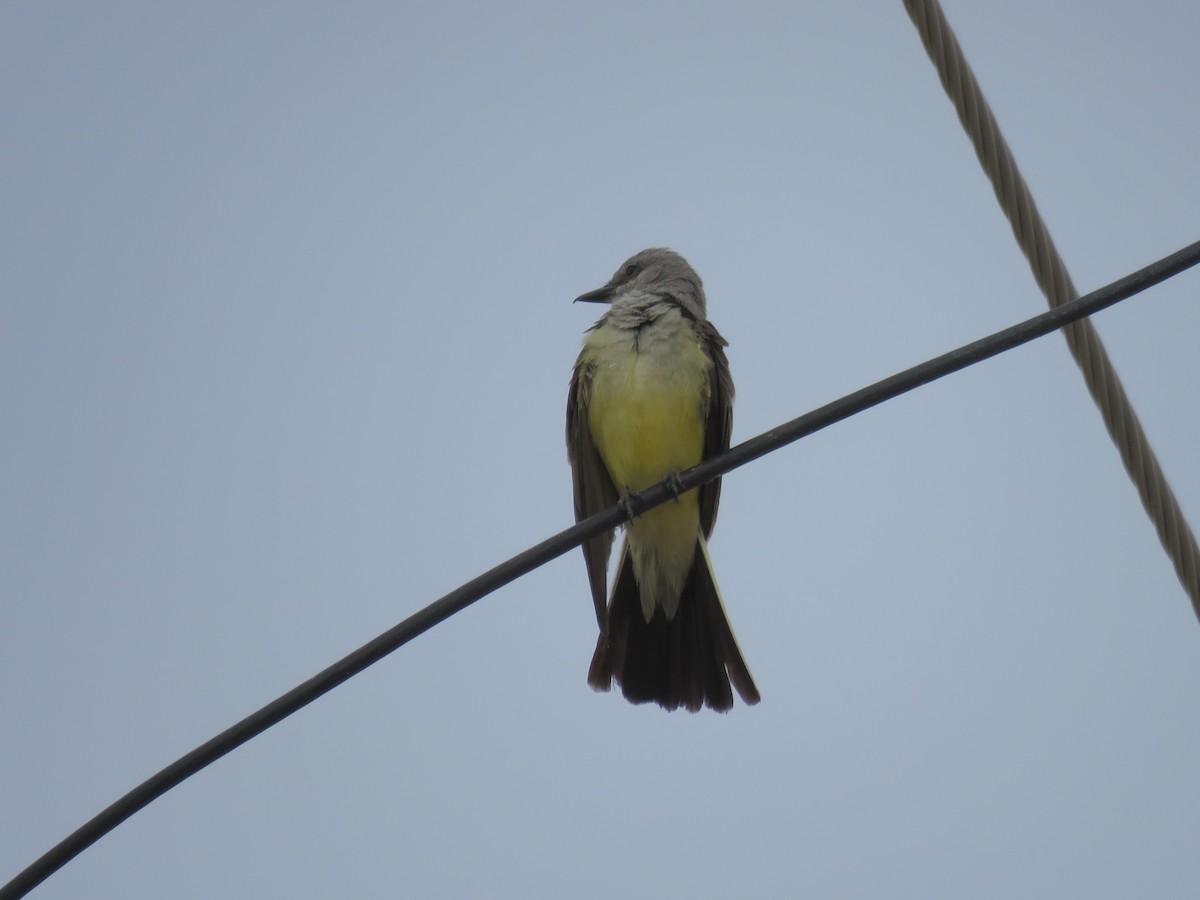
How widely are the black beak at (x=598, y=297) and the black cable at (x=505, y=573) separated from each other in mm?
3195

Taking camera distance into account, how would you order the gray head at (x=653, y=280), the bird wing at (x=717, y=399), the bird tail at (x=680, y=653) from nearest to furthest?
1. the bird tail at (x=680, y=653)
2. the bird wing at (x=717, y=399)
3. the gray head at (x=653, y=280)

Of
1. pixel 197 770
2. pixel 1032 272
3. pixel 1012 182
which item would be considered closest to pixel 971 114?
pixel 1012 182

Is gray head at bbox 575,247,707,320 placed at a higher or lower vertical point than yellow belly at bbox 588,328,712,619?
higher

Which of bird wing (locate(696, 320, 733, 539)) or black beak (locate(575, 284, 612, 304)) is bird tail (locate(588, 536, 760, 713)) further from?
black beak (locate(575, 284, 612, 304))

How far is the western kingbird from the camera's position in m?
4.96

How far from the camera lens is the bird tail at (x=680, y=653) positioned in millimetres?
4949

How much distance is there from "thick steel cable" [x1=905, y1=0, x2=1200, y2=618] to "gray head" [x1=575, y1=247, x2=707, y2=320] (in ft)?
8.87

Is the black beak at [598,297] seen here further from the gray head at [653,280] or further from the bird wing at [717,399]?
the bird wing at [717,399]

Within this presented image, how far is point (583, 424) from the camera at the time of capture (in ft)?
17.2

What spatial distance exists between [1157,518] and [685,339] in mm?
2577

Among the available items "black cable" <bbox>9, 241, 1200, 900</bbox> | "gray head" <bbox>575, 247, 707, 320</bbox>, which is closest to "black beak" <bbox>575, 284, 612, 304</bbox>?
"gray head" <bbox>575, 247, 707, 320</bbox>

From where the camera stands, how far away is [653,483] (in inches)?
198

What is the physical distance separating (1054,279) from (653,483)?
2323 millimetres

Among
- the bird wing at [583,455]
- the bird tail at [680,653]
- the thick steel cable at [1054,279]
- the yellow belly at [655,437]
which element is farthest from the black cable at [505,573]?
the bird wing at [583,455]
